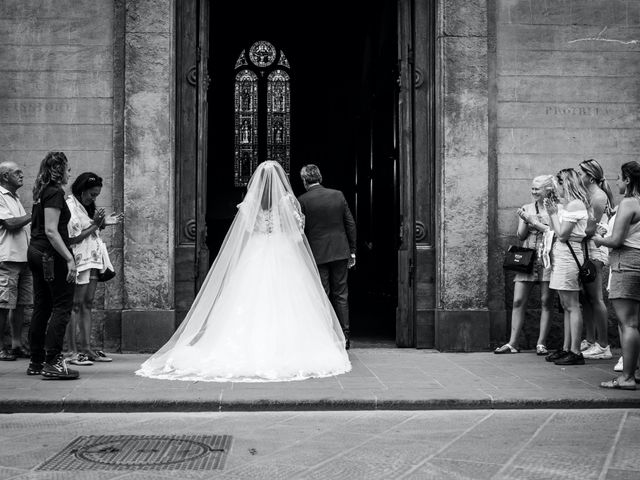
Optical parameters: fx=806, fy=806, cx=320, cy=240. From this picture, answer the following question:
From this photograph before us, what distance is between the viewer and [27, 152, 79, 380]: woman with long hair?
724 cm

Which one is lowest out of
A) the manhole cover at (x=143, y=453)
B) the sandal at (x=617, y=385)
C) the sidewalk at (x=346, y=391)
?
the manhole cover at (x=143, y=453)

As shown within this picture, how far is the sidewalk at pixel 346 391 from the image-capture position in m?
6.31

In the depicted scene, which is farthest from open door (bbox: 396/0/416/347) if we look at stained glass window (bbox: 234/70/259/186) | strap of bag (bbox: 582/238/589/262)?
stained glass window (bbox: 234/70/259/186)

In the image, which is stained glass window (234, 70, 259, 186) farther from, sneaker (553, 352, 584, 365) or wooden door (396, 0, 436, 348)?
sneaker (553, 352, 584, 365)

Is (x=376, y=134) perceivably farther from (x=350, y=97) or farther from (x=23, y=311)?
(x=350, y=97)

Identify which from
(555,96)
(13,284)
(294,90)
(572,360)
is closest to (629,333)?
(572,360)

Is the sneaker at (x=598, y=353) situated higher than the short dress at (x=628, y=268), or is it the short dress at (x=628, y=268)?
the short dress at (x=628, y=268)

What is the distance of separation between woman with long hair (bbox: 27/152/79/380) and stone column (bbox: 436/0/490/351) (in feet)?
14.4

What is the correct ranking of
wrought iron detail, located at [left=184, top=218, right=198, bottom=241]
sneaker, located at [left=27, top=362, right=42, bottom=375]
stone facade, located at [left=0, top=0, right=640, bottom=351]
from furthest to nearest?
wrought iron detail, located at [left=184, top=218, right=198, bottom=241]
stone facade, located at [left=0, top=0, right=640, bottom=351]
sneaker, located at [left=27, top=362, right=42, bottom=375]

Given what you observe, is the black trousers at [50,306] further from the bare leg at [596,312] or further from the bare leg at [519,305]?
the bare leg at [596,312]

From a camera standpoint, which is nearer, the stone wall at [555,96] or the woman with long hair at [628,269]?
the woman with long hair at [628,269]

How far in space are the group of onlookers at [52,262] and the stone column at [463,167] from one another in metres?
3.85

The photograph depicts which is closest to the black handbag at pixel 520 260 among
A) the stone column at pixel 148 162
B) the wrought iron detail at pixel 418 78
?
the wrought iron detail at pixel 418 78

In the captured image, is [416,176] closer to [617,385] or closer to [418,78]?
[418,78]
